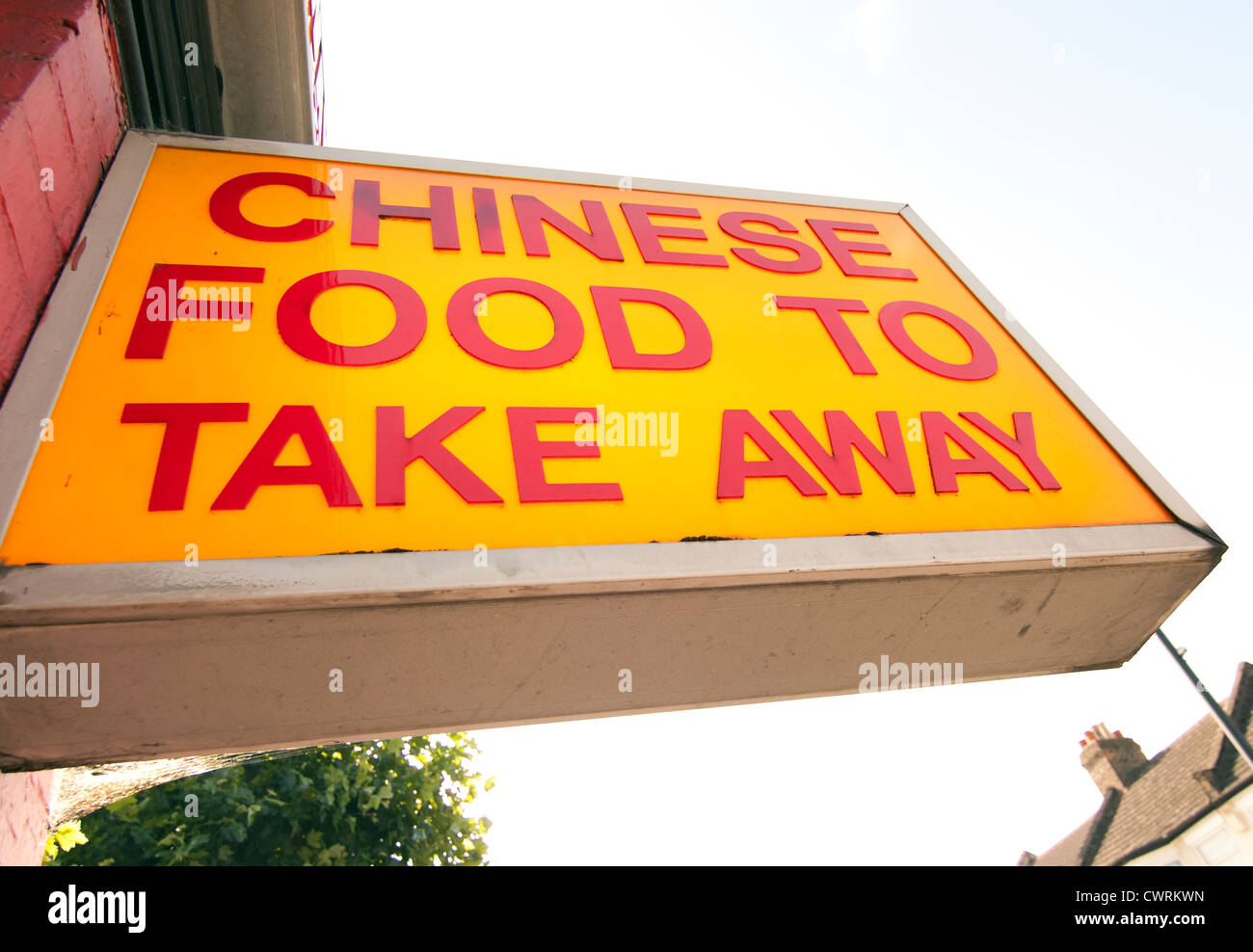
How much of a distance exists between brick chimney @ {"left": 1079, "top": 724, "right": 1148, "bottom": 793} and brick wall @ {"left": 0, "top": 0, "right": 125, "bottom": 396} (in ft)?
85.0

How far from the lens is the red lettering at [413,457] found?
1512 millimetres

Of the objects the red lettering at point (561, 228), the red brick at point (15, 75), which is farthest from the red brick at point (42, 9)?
the red lettering at point (561, 228)

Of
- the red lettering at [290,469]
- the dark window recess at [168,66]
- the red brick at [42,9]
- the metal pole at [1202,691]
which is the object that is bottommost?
the metal pole at [1202,691]

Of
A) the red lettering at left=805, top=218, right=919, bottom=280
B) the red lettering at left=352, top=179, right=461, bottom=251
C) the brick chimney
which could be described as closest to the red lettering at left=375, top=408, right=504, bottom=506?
the red lettering at left=352, top=179, right=461, bottom=251

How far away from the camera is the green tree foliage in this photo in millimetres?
7379

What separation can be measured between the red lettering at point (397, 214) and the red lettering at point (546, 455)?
0.76m

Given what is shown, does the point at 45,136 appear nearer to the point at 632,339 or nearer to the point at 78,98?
the point at 78,98

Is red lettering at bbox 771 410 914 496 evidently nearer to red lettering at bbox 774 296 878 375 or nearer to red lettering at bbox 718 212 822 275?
red lettering at bbox 774 296 878 375

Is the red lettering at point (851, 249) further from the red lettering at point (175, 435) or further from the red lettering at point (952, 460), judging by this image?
the red lettering at point (175, 435)

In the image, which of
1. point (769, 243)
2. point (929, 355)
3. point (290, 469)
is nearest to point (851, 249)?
point (769, 243)

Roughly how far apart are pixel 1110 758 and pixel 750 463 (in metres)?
25.7
